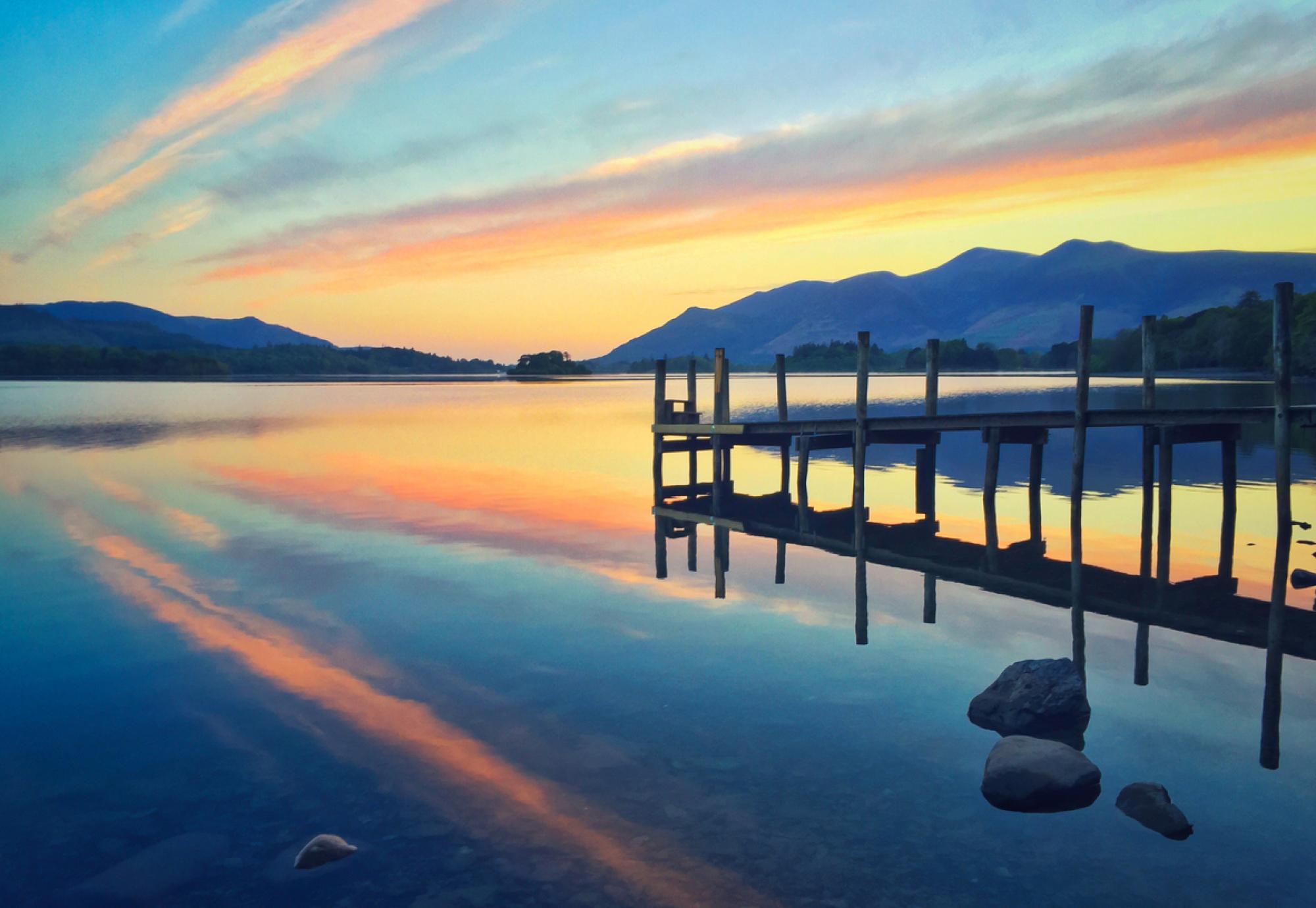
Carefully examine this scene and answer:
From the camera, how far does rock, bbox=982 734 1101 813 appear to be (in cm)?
754

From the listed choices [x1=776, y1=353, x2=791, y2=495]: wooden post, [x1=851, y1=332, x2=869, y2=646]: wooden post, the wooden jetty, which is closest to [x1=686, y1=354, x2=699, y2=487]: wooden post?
the wooden jetty

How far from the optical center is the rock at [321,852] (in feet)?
21.9

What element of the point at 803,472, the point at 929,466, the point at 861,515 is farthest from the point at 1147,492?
the point at 803,472

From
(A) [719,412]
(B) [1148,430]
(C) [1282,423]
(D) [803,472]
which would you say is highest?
(C) [1282,423]

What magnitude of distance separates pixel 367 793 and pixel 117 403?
89645mm

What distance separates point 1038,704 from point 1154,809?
1.82 metres

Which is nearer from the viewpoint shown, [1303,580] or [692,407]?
[1303,580]

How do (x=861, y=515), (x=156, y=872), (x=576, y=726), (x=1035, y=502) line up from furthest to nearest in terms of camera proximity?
(x=1035, y=502)
(x=861, y=515)
(x=576, y=726)
(x=156, y=872)

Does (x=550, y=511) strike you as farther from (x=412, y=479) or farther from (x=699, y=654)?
(x=699, y=654)

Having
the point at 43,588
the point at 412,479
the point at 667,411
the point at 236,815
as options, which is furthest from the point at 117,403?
the point at 236,815

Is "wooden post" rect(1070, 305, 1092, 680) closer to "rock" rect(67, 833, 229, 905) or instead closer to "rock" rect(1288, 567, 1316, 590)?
"rock" rect(1288, 567, 1316, 590)

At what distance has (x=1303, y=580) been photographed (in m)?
15.0

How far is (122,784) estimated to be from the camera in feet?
26.4

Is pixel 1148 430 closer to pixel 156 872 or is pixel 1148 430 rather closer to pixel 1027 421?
pixel 1027 421
